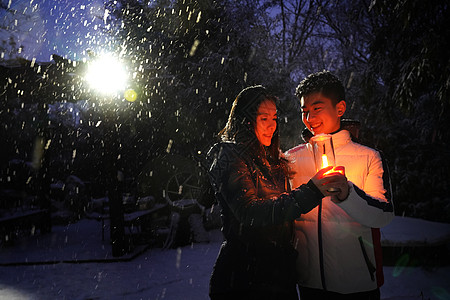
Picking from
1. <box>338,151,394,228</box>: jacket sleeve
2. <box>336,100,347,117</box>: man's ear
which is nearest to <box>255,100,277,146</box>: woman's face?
<box>336,100,347,117</box>: man's ear

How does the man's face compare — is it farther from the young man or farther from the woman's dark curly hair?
the woman's dark curly hair

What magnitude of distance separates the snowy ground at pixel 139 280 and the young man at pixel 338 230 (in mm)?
3358

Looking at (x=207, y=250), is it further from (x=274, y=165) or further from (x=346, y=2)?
(x=346, y=2)

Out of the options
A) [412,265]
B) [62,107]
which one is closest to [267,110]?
[412,265]

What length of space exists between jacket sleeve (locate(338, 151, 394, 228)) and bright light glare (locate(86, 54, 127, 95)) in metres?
7.34

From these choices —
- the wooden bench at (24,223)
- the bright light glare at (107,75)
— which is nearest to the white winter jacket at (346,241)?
the bright light glare at (107,75)

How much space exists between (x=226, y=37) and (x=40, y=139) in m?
7.86

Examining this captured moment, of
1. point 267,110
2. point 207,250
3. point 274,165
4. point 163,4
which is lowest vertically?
point 207,250

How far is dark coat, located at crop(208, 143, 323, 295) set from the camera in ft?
6.19

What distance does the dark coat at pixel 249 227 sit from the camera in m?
1.89

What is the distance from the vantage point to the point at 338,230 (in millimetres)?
2244

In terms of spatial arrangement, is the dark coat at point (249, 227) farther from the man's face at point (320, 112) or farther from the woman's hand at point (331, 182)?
the man's face at point (320, 112)

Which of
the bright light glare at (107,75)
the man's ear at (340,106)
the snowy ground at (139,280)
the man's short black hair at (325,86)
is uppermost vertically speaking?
the bright light glare at (107,75)

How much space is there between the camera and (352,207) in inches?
75.8
